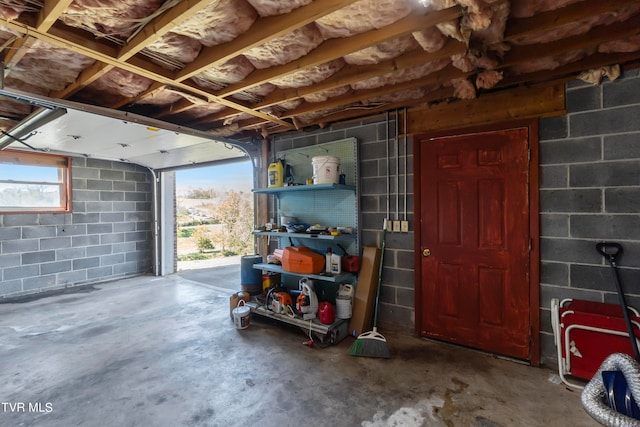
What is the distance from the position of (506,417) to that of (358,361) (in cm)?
106

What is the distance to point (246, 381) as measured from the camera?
220 cm

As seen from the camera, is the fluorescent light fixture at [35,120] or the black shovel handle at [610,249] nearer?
the black shovel handle at [610,249]

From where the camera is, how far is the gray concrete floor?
183 cm

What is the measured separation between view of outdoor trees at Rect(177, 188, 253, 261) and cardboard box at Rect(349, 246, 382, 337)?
717 centimetres

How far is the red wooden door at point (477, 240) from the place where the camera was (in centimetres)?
241

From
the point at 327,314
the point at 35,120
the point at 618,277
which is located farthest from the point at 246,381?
the point at 35,120

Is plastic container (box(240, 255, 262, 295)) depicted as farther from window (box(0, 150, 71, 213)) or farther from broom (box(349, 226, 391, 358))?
window (box(0, 150, 71, 213))

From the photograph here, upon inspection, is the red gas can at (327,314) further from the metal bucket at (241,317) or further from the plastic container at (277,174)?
the plastic container at (277,174)

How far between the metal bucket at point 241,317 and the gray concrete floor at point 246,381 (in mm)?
75

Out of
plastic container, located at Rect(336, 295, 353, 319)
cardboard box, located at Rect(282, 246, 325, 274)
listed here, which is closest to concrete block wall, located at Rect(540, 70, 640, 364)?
plastic container, located at Rect(336, 295, 353, 319)

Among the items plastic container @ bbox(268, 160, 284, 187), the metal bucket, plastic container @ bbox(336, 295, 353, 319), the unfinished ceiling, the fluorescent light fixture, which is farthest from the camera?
plastic container @ bbox(268, 160, 284, 187)

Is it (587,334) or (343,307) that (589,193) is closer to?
(587,334)

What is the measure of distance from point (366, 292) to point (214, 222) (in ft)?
26.5

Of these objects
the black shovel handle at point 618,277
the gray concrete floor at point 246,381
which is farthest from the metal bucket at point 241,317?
the black shovel handle at point 618,277
